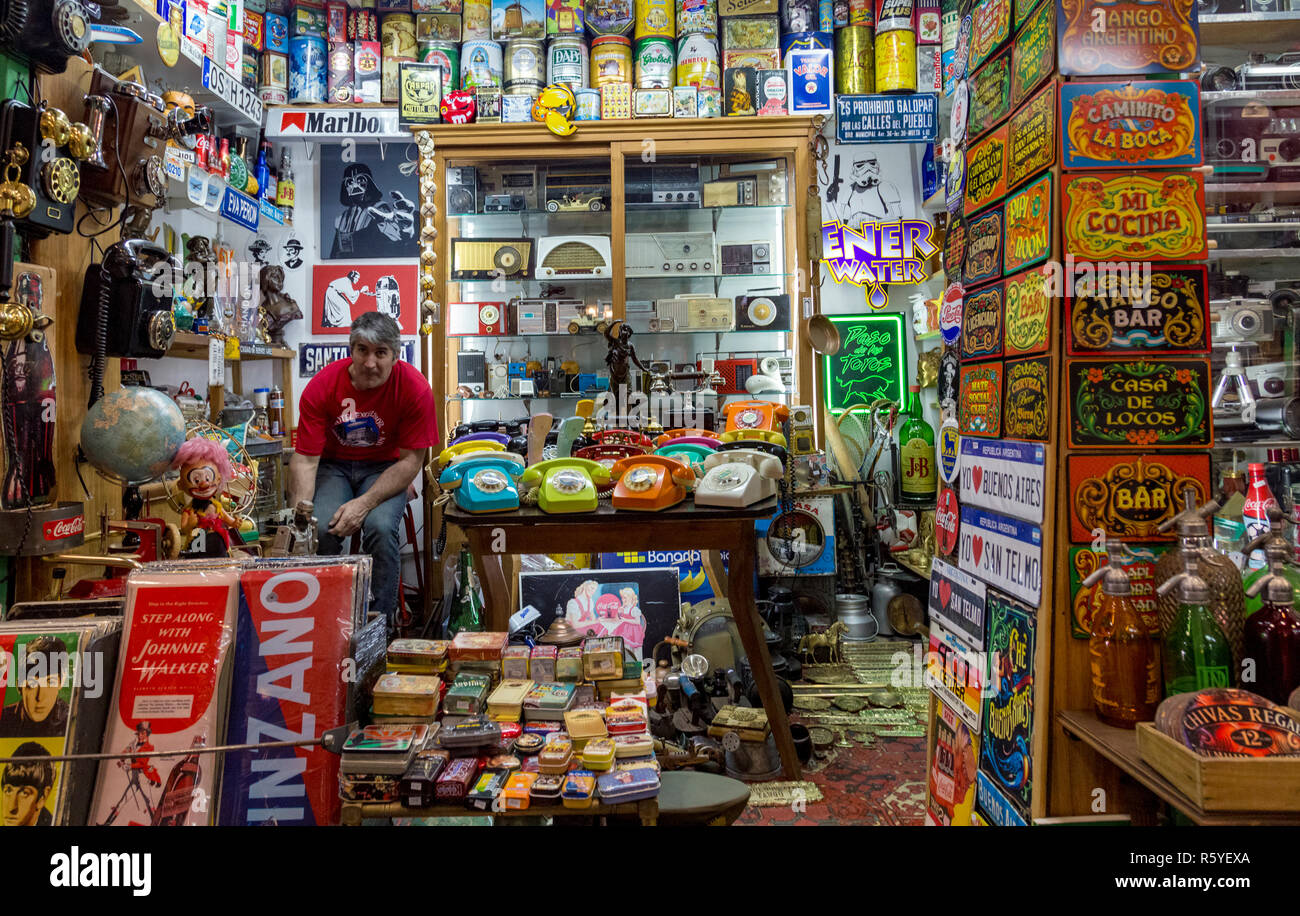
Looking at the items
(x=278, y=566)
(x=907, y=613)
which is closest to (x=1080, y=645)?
(x=278, y=566)

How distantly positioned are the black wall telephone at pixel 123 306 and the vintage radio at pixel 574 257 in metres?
2.35

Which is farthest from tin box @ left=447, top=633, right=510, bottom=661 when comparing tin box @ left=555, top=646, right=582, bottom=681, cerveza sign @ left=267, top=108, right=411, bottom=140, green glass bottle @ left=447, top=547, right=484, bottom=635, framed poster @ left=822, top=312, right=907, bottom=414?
cerveza sign @ left=267, top=108, right=411, bottom=140

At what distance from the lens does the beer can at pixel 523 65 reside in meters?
4.63

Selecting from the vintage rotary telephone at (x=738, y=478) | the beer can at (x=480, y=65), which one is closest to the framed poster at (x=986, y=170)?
the vintage rotary telephone at (x=738, y=478)

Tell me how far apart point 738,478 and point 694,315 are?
2352mm

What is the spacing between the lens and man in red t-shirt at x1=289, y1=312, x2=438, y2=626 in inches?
125

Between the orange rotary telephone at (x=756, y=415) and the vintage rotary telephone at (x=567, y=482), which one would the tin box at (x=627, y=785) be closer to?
the vintage rotary telephone at (x=567, y=482)

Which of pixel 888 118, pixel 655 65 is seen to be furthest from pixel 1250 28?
pixel 655 65

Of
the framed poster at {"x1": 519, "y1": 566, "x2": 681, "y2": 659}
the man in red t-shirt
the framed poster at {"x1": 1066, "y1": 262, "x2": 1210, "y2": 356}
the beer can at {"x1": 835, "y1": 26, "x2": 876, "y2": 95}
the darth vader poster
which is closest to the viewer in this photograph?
the framed poster at {"x1": 1066, "y1": 262, "x2": 1210, "y2": 356}

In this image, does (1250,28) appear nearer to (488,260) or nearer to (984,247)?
(984,247)

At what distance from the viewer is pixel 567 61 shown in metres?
4.63

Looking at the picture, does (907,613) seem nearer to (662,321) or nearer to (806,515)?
(806,515)

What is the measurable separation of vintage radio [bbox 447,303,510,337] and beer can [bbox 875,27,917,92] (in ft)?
8.61

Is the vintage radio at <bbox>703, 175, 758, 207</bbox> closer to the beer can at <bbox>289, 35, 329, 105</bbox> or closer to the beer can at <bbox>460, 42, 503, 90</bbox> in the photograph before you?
the beer can at <bbox>460, 42, 503, 90</bbox>
